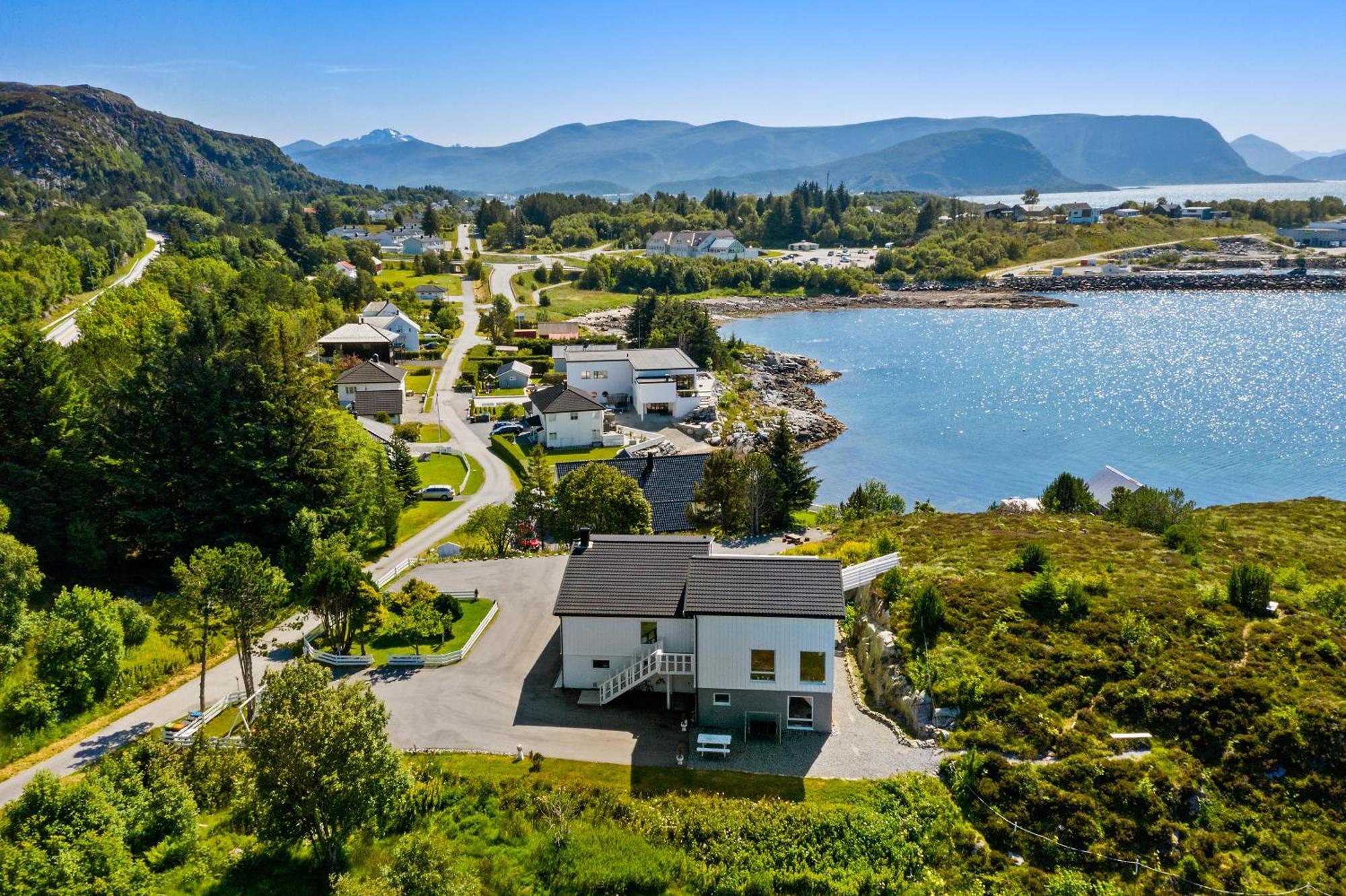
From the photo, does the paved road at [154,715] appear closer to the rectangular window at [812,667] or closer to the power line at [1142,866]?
the rectangular window at [812,667]

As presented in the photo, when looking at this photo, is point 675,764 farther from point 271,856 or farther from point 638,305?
point 638,305

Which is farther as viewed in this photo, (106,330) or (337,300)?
(337,300)

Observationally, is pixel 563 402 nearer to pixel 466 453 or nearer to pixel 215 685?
pixel 466 453

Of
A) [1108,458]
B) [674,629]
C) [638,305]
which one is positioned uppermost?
[638,305]

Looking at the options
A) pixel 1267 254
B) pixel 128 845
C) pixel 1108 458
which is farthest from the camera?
pixel 1267 254

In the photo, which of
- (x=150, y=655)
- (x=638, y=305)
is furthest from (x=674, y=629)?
(x=638, y=305)

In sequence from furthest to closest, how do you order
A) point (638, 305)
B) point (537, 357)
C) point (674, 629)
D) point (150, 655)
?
point (638, 305) < point (537, 357) < point (150, 655) < point (674, 629)

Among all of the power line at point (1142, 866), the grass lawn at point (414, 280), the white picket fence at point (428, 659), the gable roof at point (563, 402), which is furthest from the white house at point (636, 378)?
the grass lawn at point (414, 280)

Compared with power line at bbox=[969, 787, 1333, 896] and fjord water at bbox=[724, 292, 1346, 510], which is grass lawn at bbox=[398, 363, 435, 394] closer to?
fjord water at bbox=[724, 292, 1346, 510]
